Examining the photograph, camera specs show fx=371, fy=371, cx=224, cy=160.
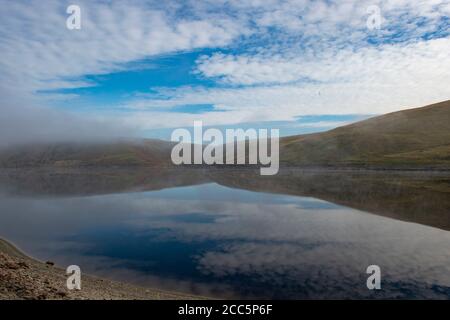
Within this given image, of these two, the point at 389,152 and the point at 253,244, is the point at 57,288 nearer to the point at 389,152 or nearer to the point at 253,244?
the point at 253,244

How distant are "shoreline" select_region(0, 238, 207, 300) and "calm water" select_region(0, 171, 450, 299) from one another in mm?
1676

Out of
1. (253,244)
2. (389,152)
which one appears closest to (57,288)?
(253,244)

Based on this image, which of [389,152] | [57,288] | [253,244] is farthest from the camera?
[389,152]

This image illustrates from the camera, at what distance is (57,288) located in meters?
17.7

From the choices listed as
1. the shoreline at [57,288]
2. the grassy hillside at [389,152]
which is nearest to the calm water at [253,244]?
the shoreline at [57,288]

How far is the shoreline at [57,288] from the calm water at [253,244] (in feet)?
5.50

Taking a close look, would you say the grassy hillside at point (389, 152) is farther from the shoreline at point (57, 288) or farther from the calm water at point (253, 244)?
the shoreline at point (57, 288)

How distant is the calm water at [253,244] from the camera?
73.5ft

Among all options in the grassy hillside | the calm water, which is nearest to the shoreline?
the calm water

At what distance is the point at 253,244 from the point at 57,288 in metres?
17.8

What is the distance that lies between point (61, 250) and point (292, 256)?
63.8 feet

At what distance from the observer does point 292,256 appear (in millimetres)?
28109

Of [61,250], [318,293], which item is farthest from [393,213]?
[61,250]
